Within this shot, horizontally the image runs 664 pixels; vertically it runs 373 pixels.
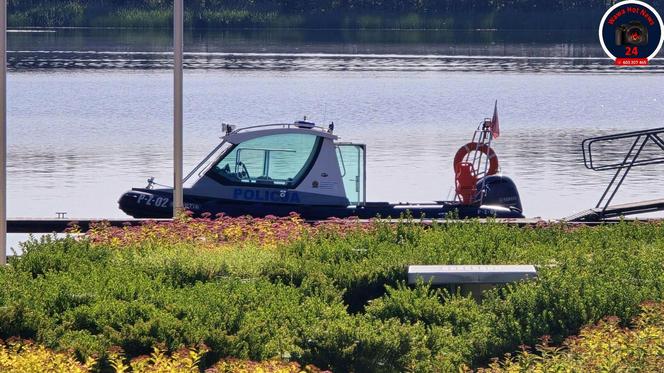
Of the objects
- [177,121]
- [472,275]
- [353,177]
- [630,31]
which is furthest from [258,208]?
[472,275]

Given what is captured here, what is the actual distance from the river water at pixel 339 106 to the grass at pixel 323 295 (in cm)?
1141

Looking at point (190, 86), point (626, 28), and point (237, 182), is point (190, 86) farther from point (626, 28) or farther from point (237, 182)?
point (626, 28)

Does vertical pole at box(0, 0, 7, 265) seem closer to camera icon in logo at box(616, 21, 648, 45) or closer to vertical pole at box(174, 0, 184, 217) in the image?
vertical pole at box(174, 0, 184, 217)

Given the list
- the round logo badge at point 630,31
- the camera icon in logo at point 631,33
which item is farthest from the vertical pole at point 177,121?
the camera icon in logo at point 631,33

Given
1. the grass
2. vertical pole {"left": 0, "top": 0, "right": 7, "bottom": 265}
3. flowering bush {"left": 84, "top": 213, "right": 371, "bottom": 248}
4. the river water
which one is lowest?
the river water

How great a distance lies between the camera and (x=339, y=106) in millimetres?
43844

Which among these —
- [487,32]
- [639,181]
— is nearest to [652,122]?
[639,181]

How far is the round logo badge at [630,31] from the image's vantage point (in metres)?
14.2

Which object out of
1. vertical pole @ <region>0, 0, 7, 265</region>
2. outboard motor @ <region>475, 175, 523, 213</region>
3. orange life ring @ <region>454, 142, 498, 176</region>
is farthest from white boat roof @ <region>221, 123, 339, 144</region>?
vertical pole @ <region>0, 0, 7, 265</region>

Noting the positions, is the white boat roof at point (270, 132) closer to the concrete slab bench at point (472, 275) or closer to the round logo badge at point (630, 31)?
the round logo badge at point (630, 31)

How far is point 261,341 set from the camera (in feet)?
29.9

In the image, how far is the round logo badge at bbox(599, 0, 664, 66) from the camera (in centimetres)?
1419

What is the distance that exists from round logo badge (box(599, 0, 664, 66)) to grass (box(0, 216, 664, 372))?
2.29m

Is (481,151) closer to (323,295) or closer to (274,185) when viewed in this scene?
(274,185)
